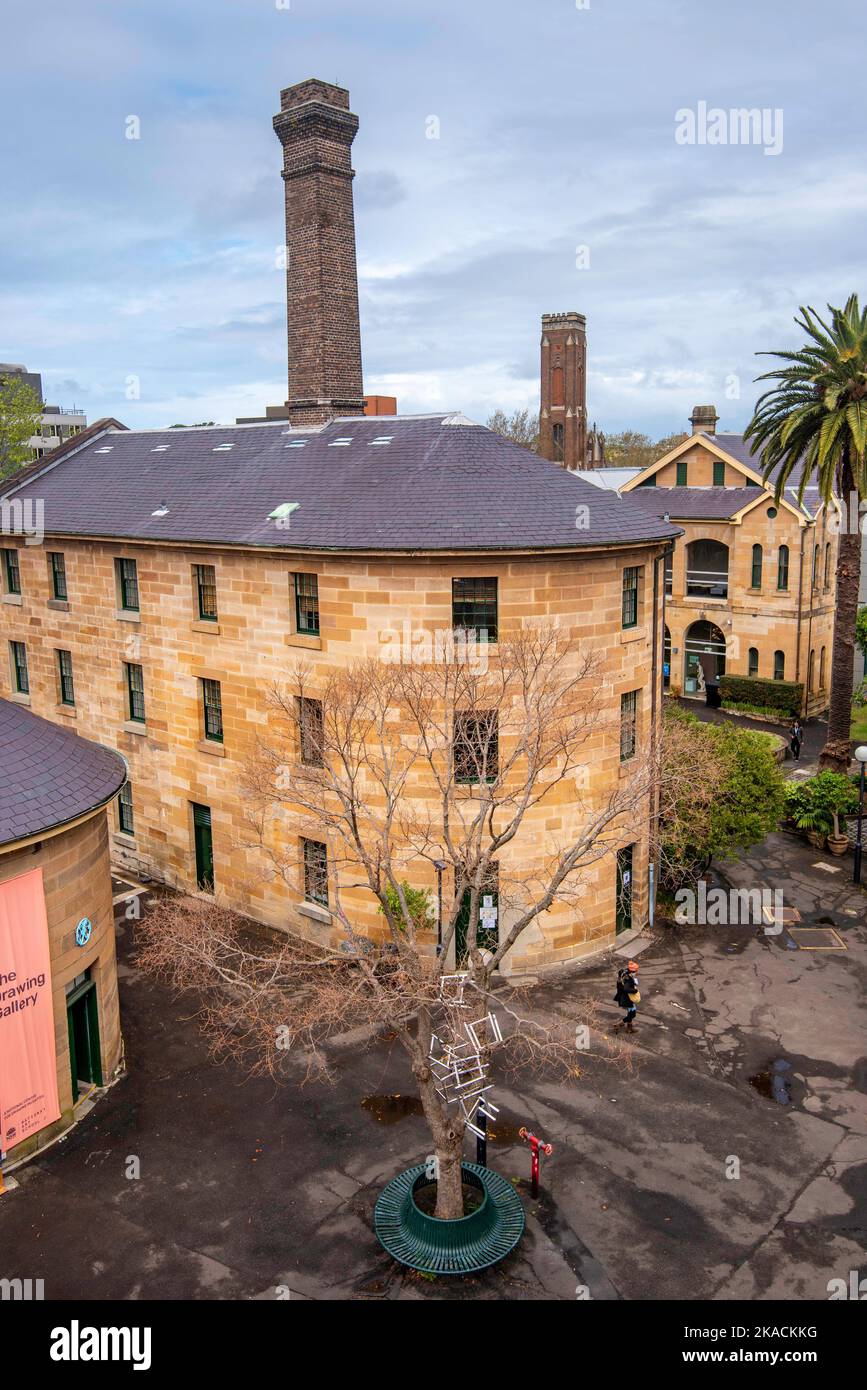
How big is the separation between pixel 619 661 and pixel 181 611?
1194 centimetres

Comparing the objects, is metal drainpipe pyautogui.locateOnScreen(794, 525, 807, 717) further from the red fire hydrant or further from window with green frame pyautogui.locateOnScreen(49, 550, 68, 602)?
the red fire hydrant

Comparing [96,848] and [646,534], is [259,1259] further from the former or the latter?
[646,534]

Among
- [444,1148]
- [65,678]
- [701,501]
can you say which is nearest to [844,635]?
[701,501]

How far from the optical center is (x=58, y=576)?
3275cm

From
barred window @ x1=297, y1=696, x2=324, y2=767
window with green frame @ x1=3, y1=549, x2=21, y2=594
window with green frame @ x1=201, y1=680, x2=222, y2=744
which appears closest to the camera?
barred window @ x1=297, y1=696, x2=324, y2=767

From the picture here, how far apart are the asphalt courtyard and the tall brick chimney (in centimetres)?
1801

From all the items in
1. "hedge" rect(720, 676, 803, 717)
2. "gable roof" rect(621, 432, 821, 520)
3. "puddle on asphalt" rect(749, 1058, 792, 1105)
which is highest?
"gable roof" rect(621, 432, 821, 520)

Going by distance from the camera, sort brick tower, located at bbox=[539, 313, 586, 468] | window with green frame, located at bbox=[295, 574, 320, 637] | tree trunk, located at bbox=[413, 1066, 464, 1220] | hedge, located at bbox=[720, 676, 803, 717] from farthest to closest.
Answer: brick tower, located at bbox=[539, 313, 586, 468]
hedge, located at bbox=[720, 676, 803, 717]
window with green frame, located at bbox=[295, 574, 320, 637]
tree trunk, located at bbox=[413, 1066, 464, 1220]

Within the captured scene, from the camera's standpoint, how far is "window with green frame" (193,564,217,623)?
26.8 meters

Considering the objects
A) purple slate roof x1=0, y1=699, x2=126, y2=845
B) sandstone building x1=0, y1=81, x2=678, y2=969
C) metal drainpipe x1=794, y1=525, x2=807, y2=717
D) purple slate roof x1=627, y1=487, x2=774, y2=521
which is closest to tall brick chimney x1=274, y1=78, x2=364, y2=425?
sandstone building x1=0, y1=81, x2=678, y2=969

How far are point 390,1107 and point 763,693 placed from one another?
36.0 metres

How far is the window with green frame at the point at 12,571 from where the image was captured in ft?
113

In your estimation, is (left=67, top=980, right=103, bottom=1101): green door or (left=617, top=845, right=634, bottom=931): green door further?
(left=617, top=845, right=634, bottom=931): green door

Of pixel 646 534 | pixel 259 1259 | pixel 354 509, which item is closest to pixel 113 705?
pixel 354 509
